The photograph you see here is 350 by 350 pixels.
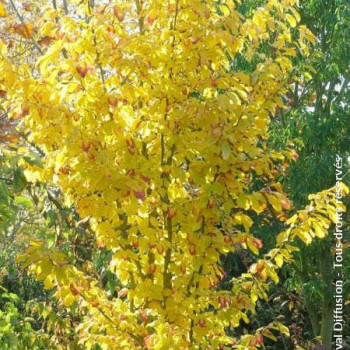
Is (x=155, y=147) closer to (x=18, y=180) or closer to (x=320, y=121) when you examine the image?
(x=18, y=180)

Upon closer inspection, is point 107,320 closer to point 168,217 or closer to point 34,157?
point 168,217

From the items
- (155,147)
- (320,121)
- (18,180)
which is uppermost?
(320,121)

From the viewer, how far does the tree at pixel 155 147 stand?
245cm

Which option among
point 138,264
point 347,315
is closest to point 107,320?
point 138,264

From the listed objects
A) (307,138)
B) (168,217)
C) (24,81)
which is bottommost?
(168,217)

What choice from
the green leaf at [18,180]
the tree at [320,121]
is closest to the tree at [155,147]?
the green leaf at [18,180]

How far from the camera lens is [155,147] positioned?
2.73 meters

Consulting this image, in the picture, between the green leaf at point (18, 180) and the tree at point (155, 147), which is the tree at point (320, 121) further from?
the green leaf at point (18, 180)

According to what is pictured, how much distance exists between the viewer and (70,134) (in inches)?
95.0

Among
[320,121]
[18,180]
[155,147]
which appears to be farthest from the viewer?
[320,121]

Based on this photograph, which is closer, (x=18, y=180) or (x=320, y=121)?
(x=18, y=180)

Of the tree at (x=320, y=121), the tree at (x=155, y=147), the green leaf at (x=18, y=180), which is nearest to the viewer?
the green leaf at (x=18, y=180)

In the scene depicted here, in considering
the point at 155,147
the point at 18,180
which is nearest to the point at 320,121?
the point at 155,147

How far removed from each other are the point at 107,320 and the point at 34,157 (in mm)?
1207
